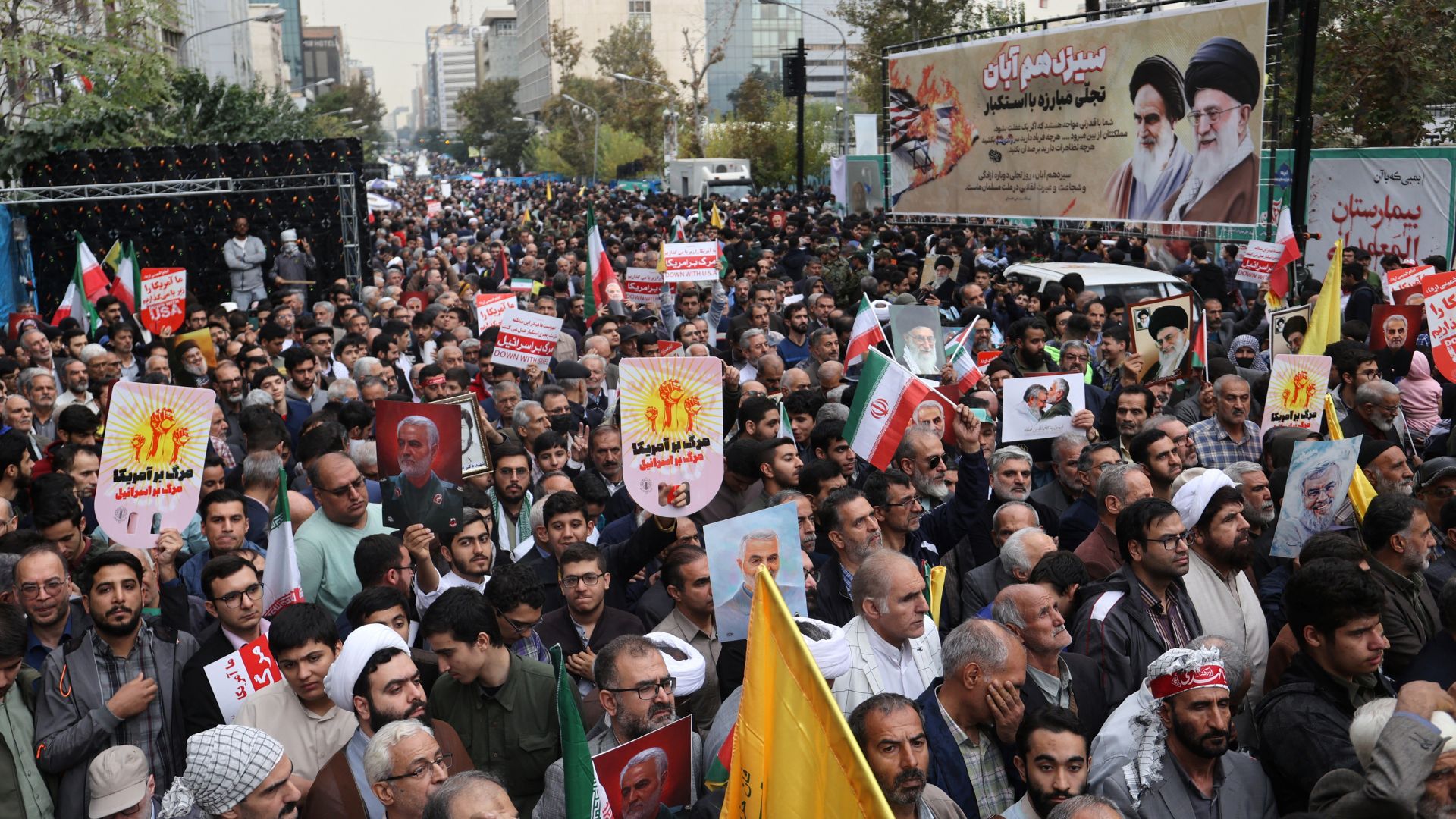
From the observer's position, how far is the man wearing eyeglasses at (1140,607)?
5199 millimetres

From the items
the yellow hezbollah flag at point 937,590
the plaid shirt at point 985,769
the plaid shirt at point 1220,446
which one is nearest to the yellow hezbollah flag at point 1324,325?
the plaid shirt at point 1220,446

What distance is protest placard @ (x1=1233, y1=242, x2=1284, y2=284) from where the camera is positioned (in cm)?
1328

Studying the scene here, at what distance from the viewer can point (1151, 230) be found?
1927cm

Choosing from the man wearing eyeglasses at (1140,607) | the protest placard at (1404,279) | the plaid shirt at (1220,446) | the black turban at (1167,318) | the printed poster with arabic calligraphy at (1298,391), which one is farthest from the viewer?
the protest placard at (1404,279)

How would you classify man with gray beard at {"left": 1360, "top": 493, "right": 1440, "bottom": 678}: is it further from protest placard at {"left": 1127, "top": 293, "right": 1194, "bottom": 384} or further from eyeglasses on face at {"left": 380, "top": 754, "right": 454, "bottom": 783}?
protest placard at {"left": 1127, "top": 293, "right": 1194, "bottom": 384}

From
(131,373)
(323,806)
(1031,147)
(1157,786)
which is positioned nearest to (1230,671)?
(1157,786)

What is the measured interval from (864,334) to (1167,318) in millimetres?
2090

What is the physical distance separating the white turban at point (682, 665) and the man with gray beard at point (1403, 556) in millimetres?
2554

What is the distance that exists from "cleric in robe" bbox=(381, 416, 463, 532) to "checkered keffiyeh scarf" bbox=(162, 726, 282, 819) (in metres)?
2.21

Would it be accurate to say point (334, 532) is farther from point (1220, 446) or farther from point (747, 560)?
point (1220, 446)

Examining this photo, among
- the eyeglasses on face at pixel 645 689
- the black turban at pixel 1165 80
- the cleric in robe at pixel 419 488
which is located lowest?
the eyeglasses on face at pixel 645 689

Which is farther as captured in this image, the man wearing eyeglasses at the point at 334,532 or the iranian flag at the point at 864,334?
the iranian flag at the point at 864,334

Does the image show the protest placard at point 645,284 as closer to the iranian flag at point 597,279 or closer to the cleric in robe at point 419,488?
the iranian flag at point 597,279

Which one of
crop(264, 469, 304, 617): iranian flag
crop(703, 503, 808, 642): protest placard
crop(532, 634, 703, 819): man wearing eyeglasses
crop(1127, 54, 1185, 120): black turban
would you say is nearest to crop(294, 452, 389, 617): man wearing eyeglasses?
crop(264, 469, 304, 617): iranian flag
